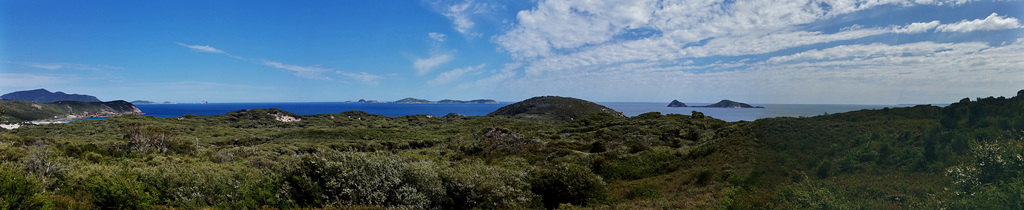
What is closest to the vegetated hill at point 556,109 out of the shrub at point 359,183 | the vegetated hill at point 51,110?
the shrub at point 359,183

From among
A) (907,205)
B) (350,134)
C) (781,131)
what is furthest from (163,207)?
(350,134)

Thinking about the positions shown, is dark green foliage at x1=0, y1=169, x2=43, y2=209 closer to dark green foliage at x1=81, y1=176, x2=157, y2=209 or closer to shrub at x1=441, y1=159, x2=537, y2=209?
dark green foliage at x1=81, y1=176, x2=157, y2=209

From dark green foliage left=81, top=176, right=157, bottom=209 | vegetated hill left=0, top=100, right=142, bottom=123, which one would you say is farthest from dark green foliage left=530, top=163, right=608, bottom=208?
vegetated hill left=0, top=100, right=142, bottom=123

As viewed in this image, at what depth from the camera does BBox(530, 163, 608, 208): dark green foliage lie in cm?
1661

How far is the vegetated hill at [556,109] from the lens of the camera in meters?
121

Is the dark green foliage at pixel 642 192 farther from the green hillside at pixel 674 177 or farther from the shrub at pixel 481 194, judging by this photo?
the shrub at pixel 481 194

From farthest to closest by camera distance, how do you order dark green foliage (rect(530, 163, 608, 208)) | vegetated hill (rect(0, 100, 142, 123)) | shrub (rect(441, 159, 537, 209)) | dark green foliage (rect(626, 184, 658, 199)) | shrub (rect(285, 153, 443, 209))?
vegetated hill (rect(0, 100, 142, 123))
dark green foliage (rect(626, 184, 658, 199))
dark green foliage (rect(530, 163, 608, 208))
shrub (rect(441, 159, 537, 209))
shrub (rect(285, 153, 443, 209))

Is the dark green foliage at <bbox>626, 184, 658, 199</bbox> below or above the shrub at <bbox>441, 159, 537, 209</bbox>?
below

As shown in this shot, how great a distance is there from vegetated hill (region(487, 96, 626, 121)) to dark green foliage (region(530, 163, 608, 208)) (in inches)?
3897

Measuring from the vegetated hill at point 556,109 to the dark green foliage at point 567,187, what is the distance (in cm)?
9898

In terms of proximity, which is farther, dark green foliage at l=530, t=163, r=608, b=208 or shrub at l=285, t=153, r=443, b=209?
dark green foliage at l=530, t=163, r=608, b=208

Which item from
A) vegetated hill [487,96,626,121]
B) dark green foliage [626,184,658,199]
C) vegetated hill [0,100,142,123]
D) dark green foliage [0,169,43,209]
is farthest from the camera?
vegetated hill [0,100,142,123]

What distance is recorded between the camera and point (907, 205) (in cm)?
1248

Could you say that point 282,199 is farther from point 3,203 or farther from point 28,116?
point 28,116
